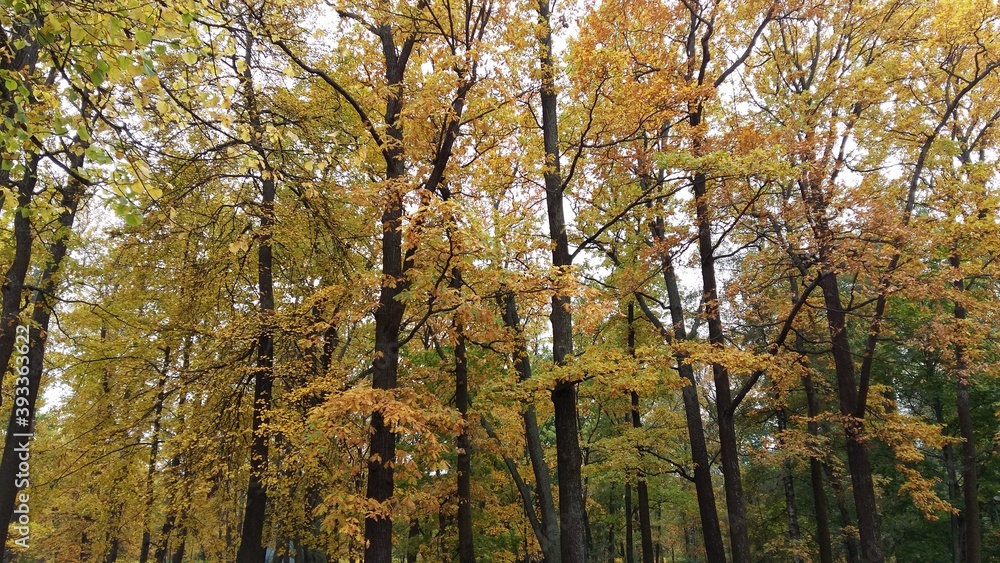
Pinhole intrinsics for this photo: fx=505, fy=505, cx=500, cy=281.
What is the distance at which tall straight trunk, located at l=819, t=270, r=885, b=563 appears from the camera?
9297 mm

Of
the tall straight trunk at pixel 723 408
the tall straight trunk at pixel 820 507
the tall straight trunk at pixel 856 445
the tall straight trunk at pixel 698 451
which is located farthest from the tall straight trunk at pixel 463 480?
the tall straight trunk at pixel 820 507

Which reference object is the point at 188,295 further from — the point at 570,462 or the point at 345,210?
the point at 570,462

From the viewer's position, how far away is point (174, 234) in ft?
23.9

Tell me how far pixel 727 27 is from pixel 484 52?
226 inches

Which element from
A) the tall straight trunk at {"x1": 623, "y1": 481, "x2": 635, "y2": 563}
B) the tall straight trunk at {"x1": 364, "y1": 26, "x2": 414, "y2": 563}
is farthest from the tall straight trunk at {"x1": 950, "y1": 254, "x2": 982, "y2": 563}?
the tall straight trunk at {"x1": 364, "y1": 26, "x2": 414, "y2": 563}

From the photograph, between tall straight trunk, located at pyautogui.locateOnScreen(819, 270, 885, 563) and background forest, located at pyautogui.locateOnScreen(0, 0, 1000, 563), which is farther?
tall straight trunk, located at pyautogui.locateOnScreen(819, 270, 885, 563)

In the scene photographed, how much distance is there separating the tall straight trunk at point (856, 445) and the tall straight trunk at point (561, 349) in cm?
500

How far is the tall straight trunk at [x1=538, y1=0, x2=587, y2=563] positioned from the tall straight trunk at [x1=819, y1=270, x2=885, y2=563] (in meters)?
5.00

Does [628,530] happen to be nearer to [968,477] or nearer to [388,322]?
[968,477]

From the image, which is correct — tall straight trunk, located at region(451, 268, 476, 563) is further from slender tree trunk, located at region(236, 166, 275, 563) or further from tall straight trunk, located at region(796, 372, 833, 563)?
tall straight trunk, located at region(796, 372, 833, 563)

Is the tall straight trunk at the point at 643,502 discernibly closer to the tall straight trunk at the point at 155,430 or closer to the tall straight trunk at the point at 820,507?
the tall straight trunk at the point at 820,507

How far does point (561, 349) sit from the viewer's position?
7.75 m

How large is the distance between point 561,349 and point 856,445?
21.6ft

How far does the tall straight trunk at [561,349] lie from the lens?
6.96 m
